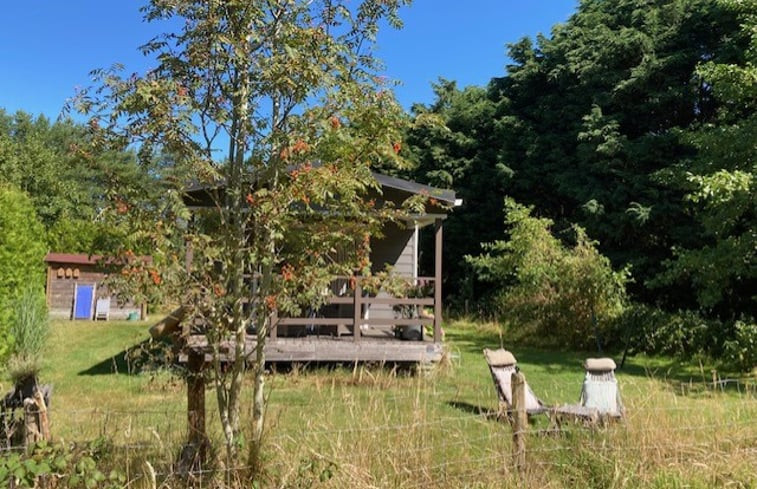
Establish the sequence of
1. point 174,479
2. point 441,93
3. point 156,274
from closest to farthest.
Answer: point 156,274
point 174,479
point 441,93

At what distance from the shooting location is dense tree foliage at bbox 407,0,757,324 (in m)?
10.3

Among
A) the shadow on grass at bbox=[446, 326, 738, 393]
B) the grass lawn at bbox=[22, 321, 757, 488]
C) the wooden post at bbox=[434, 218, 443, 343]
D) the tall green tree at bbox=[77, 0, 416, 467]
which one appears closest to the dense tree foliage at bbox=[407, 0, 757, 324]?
the shadow on grass at bbox=[446, 326, 738, 393]

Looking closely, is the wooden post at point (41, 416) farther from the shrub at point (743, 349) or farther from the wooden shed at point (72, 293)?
the wooden shed at point (72, 293)

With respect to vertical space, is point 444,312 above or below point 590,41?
below

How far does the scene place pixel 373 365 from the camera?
9336 mm

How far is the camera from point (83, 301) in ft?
62.8

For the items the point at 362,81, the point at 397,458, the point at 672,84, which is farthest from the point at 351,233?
the point at 672,84

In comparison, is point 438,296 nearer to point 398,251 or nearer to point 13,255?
point 398,251

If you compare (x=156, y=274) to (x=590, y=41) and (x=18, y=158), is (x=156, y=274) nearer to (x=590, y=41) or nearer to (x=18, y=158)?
(x=590, y=41)

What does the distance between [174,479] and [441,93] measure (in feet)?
88.1

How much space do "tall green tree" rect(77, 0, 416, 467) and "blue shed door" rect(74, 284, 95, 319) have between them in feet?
58.3

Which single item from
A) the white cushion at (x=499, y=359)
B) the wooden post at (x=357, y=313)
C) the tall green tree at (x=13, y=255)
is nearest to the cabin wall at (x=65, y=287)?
the tall green tree at (x=13, y=255)

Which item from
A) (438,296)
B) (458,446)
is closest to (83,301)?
(438,296)

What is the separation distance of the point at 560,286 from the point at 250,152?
12.3m
